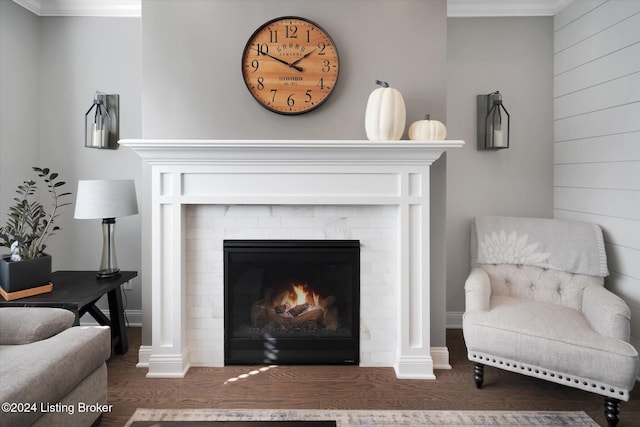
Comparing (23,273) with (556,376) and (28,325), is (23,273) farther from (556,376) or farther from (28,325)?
(556,376)

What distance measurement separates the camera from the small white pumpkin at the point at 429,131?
2.45 metres

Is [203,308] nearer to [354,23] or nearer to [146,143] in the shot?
[146,143]

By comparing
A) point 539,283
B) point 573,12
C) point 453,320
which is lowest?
point 453,320

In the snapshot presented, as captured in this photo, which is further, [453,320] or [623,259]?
[453,320]

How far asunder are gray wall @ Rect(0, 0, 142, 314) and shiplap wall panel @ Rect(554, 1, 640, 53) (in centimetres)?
334

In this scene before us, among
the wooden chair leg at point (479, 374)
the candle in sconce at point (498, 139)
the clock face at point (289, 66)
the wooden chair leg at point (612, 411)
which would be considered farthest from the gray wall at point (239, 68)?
the wooden chair leg at point (612, 411)

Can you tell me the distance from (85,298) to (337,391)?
1555 millimetres

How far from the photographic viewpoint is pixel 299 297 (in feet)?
8.83

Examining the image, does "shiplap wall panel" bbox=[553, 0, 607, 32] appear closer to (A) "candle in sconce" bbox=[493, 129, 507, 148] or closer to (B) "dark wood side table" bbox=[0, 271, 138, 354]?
(A) "candle in sconce" bbox=[493, 129, 507, 148]

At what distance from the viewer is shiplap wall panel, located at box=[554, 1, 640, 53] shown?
2514mm

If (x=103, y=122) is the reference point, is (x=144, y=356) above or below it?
below

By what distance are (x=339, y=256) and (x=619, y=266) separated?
1.81m

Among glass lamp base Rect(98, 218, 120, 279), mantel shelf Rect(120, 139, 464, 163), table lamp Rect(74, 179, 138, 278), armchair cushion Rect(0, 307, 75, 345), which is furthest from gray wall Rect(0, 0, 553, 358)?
armchair cushion Rect(0, 307, 75, 345)

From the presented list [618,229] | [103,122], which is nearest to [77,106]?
[103,122]
